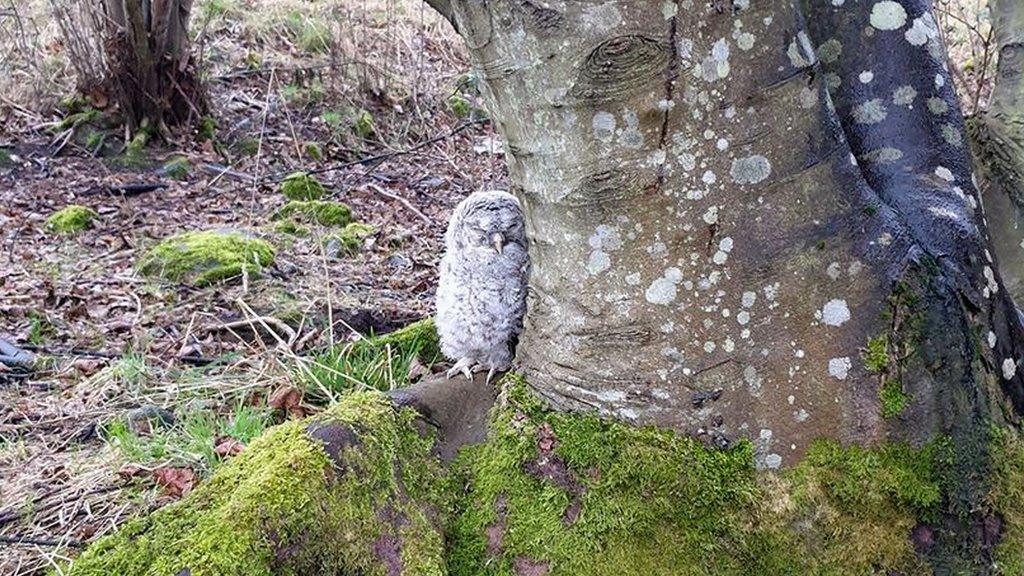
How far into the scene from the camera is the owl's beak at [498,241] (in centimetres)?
252

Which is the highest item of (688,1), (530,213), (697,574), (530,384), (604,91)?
(688,1)

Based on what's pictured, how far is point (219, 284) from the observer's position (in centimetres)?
517

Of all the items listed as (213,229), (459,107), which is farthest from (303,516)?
(459,107)

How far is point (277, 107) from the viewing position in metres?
9.80

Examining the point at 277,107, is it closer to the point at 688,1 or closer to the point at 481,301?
→ the point at 481,301

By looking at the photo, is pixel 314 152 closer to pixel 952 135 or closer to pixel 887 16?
pixel 887 16

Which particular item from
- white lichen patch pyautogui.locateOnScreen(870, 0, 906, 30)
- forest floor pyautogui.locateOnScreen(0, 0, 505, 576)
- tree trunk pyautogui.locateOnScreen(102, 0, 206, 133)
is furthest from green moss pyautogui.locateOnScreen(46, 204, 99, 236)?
white lichen patch pyautogui.locateOnScreen(870, 0, 906, 30)

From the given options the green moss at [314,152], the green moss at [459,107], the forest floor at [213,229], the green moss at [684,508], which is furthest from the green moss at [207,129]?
the green moss at [684,508]

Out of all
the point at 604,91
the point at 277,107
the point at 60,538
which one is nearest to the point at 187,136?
the point at 277,107

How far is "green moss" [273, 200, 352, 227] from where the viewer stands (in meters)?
6.74

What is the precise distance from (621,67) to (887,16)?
856mm

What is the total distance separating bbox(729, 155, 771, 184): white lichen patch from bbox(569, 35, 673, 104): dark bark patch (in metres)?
0.25

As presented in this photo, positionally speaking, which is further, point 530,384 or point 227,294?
point 227,294

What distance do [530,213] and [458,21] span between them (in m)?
0.48
